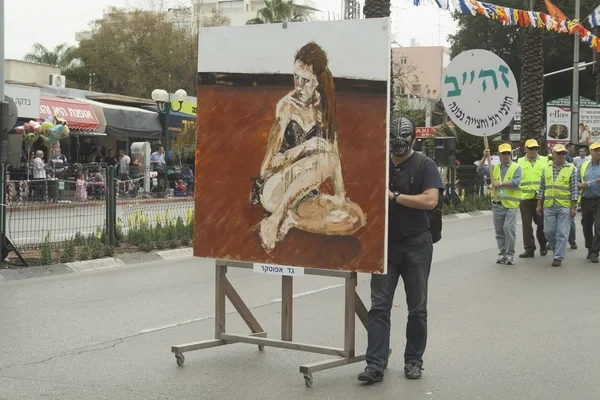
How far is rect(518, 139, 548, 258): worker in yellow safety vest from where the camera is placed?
1564cm

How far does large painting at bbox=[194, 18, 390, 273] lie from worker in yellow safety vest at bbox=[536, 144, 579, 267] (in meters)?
8.21

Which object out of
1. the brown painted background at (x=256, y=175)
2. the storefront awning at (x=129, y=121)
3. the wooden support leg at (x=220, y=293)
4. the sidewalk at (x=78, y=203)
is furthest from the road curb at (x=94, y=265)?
the storefront awning at (x=129, y=121)

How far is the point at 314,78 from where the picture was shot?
7.17 metres

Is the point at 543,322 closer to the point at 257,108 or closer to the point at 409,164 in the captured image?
the point at 409,164

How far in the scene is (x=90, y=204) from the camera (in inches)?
615

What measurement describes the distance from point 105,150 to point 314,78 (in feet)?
97.2

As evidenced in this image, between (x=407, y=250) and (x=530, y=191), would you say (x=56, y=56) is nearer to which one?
(x=530, y=191)

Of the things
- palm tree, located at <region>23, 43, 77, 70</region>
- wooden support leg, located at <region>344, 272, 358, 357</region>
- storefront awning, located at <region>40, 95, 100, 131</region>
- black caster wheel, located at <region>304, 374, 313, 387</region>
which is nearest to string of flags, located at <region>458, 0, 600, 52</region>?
storefront awning, located at <region>40, 95, 100, 131</region>

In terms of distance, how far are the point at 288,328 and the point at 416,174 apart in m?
1.66

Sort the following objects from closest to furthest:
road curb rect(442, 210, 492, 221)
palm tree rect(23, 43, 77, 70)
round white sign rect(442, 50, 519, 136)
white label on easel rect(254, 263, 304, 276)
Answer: white label on easel rect(254, 263, 304, 276)
round white sign rect(442, 50, 519, 136)
road curb rect(442, 210, 492, 221)
palm tree rect(23, 43, 77, 70)

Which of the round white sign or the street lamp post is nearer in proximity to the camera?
the round white sign

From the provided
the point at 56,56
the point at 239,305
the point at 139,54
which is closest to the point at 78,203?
the point at 239,305

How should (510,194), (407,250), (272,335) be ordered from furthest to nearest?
(510,194) → (272,335) → (407,250)

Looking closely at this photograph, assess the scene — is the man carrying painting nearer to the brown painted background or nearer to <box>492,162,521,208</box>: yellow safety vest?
the brown painted background
